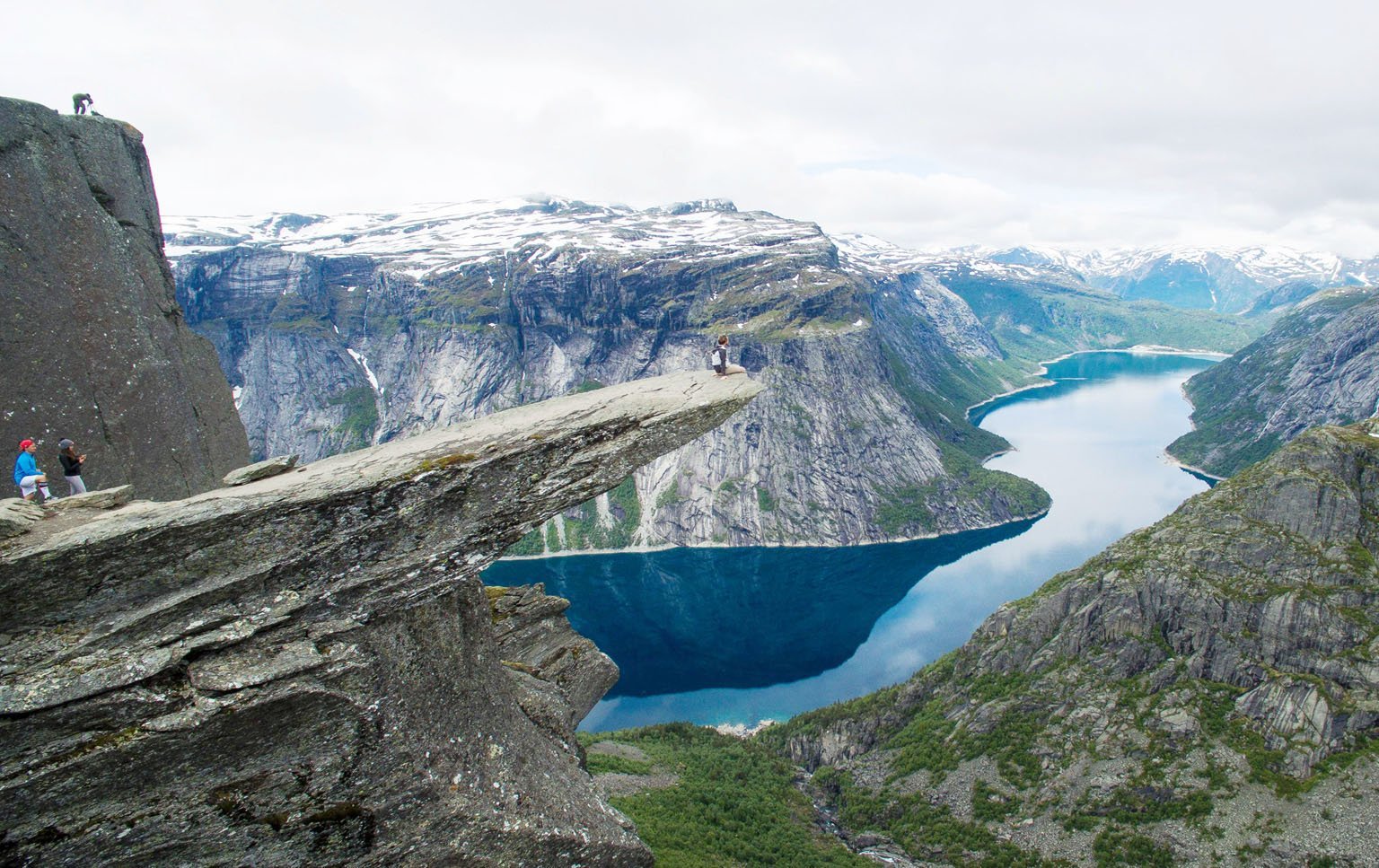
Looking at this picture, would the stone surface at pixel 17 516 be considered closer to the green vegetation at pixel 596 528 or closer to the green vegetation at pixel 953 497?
the green vegetation at pixel 596 528

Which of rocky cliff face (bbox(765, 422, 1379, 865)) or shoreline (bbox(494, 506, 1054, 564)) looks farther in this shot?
shoreline (bbox(494, 506, 1054, 564))

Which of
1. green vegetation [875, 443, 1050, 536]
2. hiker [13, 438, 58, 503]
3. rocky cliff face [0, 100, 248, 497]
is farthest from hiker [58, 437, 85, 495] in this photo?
green vegetation [875, 443, 1050, 536]

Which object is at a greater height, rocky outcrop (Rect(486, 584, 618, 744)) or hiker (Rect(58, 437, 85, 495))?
hiker (Rect(58, 437, 85, 495))

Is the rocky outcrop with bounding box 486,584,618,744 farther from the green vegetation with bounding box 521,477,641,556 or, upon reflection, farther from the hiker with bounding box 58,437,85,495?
the green vegetation with bounding box 521,477,641,556

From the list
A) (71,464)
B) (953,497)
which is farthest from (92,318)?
(953,497)

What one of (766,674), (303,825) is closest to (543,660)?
(303,825)
